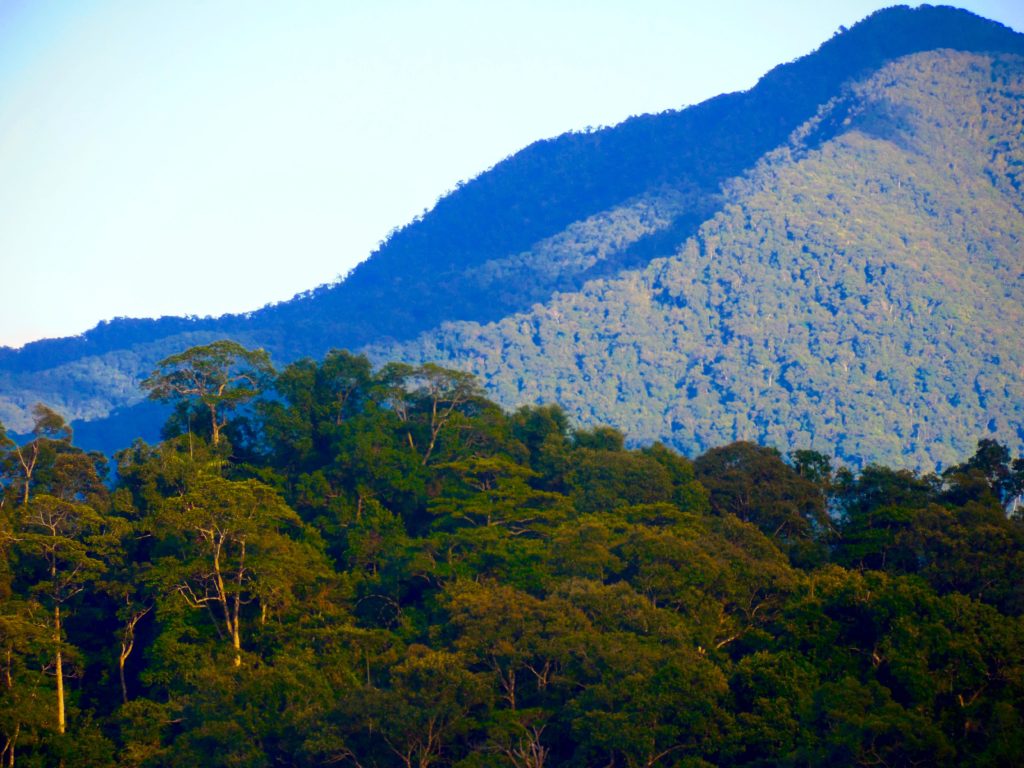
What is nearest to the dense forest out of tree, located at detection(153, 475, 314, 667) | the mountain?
tree, located at detection(153, 475, 314, 667)

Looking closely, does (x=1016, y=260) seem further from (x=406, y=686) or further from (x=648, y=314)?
(x=406, y=686)

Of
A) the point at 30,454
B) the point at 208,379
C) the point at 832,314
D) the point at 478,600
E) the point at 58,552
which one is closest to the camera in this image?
the point at 478,600

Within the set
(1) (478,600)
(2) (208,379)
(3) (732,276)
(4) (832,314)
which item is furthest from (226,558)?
(3) (732,276)

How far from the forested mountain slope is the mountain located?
8.5 inches

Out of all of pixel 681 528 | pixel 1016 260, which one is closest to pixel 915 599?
pixel 681 528

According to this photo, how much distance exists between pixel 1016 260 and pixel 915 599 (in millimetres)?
82723

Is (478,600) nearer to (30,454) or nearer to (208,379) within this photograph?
(208,379)

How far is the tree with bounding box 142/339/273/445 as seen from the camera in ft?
146

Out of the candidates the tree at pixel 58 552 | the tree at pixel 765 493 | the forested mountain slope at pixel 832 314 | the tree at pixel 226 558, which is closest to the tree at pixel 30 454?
the tree at pixel 58 552

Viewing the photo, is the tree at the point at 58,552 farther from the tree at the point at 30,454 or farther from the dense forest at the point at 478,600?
the tree at the point at 30,454

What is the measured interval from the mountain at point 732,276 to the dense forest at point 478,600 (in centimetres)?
4422

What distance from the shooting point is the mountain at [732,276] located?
302ft

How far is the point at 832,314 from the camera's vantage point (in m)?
99.9

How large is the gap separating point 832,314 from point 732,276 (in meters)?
10.1
